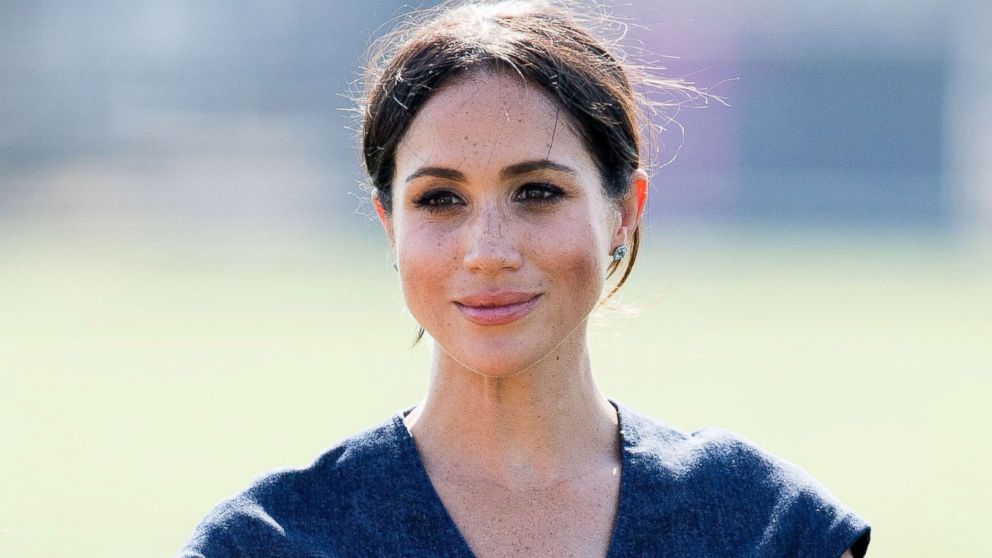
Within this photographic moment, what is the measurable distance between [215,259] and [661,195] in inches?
346

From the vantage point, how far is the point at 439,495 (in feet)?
7.65

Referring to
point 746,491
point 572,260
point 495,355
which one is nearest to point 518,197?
point 572,260

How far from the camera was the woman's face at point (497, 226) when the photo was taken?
7.48 feet

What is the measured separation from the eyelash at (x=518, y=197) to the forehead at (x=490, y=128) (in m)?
0.05

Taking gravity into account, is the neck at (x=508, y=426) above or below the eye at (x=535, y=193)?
below

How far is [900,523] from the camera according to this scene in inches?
249

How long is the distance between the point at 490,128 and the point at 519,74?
0.37ft

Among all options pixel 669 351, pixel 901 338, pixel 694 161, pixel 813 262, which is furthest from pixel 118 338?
pixel 694 161

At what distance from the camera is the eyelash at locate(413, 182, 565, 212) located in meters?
2.33

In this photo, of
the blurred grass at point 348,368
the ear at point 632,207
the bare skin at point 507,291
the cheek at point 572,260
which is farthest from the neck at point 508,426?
the blurred grass at point 348,368

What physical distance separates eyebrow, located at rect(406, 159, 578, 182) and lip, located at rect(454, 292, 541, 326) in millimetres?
189

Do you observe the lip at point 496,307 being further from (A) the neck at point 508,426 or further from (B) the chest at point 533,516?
(B) the chest at point 533,516

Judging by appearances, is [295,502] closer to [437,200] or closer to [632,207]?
[437,200]

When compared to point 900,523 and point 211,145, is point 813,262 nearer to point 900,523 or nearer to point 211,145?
point 211,145
